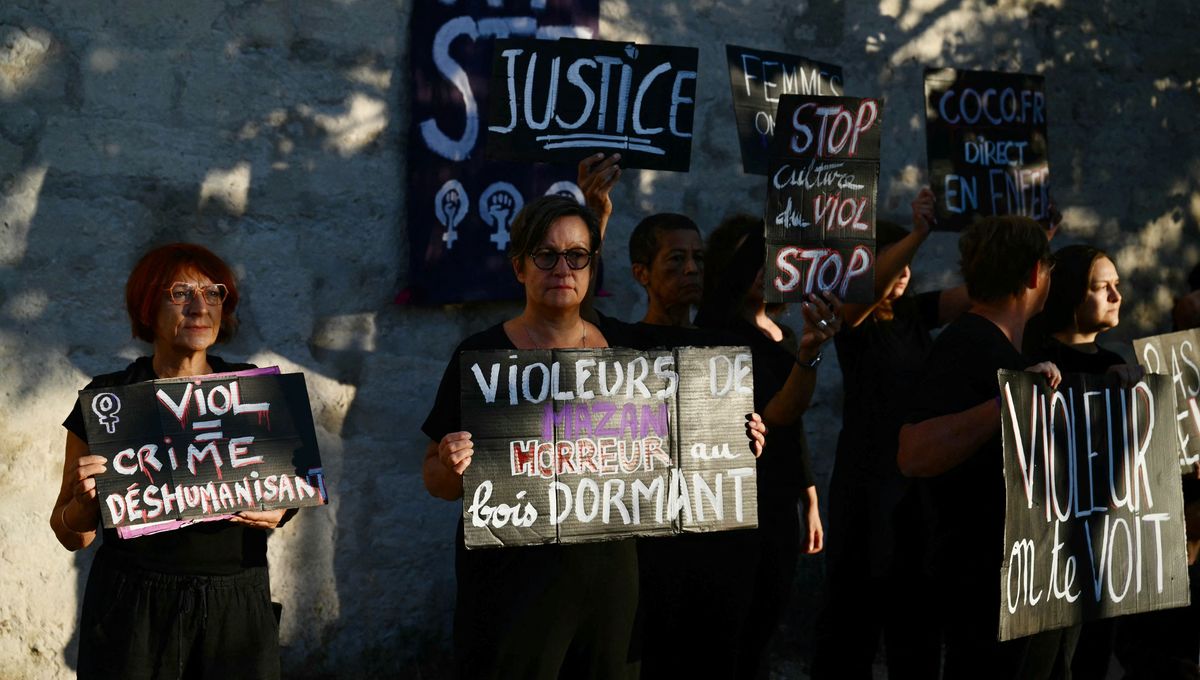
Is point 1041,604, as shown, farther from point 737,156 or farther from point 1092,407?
point 737,156

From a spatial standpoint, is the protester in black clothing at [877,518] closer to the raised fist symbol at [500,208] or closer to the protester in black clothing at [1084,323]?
the protester in black clothing at [1084,323]

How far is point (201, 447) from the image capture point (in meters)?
3.42

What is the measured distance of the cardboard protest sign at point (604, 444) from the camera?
336cm

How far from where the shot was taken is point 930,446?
3672 millimetres

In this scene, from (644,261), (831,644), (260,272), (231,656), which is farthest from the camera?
(260,272)

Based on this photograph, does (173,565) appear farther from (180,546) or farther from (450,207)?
(450,207)

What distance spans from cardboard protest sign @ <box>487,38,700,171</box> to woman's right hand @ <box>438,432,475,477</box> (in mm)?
1232

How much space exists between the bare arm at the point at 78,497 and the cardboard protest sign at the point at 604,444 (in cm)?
91

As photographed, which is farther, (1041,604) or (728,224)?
(728,224)

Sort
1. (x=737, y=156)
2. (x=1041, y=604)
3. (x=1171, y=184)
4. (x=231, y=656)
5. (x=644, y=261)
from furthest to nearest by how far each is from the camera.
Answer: (x=1171, y=184)
(x=737, y=156)
(x=644, y=261)
(x=1041, y=604)
(x=231, y=656)

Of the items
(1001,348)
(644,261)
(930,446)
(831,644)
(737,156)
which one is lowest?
(831,644)

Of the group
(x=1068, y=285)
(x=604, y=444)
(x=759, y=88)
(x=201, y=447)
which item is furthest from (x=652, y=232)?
(x=201, y=447)

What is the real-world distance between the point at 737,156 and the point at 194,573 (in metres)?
3.62

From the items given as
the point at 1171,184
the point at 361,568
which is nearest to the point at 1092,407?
the point at 361,568
